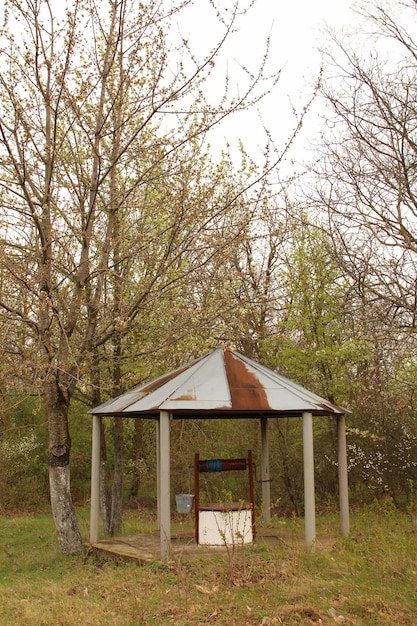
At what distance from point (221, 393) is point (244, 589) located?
260cm

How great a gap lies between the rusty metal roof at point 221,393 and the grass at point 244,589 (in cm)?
177

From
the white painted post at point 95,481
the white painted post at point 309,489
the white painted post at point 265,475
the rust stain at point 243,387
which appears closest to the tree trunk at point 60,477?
the white painted post at point 95,481

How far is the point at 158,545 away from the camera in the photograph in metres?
9.19

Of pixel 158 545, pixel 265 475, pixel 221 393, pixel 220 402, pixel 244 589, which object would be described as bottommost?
pixel 158 545

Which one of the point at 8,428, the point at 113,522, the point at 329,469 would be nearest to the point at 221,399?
the point at 113,522

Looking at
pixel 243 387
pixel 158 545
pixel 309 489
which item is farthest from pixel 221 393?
pixel 158 545

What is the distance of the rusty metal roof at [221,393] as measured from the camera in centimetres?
823

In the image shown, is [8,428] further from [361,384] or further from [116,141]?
[116,141]

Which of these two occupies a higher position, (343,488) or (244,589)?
(343,488)

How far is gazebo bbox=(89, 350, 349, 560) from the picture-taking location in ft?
26.8

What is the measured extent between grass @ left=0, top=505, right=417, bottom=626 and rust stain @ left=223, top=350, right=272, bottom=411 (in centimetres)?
179

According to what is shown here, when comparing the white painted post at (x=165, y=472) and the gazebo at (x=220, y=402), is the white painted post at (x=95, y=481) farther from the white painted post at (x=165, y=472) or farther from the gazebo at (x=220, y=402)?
the white painted post at (x=165, y=472)

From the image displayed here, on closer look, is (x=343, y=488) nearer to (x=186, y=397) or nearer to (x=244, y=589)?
(x=186, y=397)

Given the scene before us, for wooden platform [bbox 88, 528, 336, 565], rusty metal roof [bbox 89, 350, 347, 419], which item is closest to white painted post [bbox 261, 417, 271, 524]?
wooden platform [bbox 88, 528, 336, 565]
